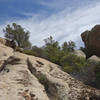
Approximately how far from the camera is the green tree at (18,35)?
109ft

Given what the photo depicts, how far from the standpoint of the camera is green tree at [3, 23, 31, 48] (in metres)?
33.3

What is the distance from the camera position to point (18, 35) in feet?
111

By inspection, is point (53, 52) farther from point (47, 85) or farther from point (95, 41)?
point (47, 85)

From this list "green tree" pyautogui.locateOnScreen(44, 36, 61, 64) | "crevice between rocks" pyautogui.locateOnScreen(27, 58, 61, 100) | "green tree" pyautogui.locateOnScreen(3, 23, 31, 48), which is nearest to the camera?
"crevice between rocks" pyautogui.locateOnScreen(27, 58, 61, 100)

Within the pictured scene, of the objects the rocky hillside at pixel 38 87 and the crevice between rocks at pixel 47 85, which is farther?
the crevice between rocks at pixel 47 85

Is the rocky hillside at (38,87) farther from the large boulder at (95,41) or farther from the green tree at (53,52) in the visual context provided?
the large boulder at (95,41)

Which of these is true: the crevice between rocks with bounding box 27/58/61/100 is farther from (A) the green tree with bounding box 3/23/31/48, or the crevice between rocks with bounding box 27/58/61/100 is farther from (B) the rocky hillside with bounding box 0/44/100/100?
(A) the green tree with bounding box 3/23/31/48

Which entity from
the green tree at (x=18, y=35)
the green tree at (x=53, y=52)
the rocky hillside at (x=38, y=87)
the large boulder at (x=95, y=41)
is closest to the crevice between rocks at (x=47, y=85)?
the rocky hillside at (x=38, y=87)

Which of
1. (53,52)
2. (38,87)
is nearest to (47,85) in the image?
(38,87)

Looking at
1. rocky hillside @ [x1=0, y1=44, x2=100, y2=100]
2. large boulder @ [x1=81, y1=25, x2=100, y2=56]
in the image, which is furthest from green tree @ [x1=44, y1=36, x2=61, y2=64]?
rocky hillside @ [x1=0, y1=44, x2=100, y2=100]

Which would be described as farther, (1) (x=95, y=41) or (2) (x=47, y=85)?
(1) (x=95, y=41)

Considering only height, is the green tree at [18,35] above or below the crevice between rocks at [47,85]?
above

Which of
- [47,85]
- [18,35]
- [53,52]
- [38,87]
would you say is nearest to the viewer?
[38,87]

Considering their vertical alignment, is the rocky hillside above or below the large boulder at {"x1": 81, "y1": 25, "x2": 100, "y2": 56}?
below
